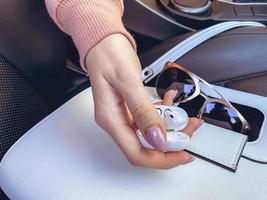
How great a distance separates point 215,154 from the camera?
0.41 m

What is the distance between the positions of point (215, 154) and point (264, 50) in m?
0.21

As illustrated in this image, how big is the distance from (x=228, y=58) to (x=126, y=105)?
0.21 m

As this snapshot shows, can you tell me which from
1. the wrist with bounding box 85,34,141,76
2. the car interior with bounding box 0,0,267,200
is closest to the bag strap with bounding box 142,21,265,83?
the car interior with bounding box 0,0,267,200

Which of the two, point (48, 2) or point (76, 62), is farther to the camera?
point (76, 62)

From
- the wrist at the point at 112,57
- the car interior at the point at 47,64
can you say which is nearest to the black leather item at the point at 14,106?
the car interior at the point at 47,64

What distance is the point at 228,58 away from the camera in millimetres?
538

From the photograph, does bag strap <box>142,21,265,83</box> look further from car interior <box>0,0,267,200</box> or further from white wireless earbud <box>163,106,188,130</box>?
white wireless earbud <box>163,106,188,130</box>

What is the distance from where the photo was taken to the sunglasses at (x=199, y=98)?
17.6 inches

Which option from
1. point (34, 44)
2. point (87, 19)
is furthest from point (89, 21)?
point (34, 44)

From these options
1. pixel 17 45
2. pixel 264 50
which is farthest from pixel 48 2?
pixel 264 50

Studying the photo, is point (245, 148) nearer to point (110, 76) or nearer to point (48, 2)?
point (110, 76)

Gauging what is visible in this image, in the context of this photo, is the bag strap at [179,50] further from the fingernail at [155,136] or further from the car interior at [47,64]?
the fingernail at [155,136]

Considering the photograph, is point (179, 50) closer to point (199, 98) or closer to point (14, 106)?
point (199, 98)

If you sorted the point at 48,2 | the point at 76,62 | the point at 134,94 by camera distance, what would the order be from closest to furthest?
the point at 134,94
the point at 48,2
the point at 76,62
